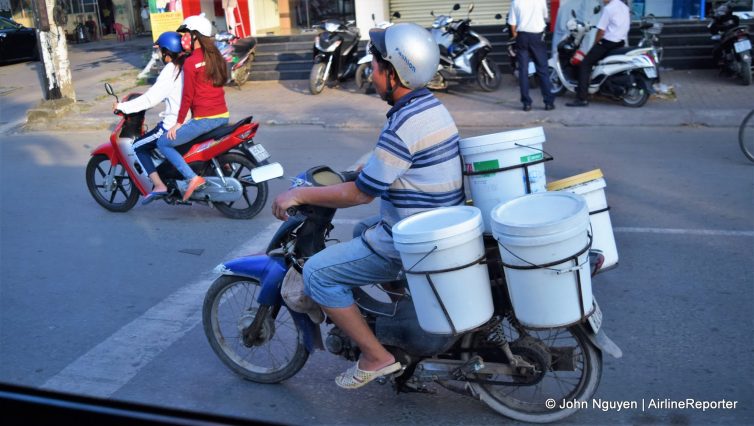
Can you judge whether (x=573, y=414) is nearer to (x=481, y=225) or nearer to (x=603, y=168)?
(x=481, y=225)

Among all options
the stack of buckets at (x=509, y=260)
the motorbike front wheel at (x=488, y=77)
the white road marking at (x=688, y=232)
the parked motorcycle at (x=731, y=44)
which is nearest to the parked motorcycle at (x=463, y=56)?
the motorbike front wheel at (x=488, y=77)

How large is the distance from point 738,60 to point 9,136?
36.9 feet

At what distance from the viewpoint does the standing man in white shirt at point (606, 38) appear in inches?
431

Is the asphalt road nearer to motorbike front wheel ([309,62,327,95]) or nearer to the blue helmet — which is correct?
the blue helmet

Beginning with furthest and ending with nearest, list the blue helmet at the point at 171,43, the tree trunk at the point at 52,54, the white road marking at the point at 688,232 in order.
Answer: the tree trunk at the point at 52,54
the blue helmet at the point at 171,43
the white road marking at the point at 688,232

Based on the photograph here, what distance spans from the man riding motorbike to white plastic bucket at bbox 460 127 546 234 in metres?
0.08

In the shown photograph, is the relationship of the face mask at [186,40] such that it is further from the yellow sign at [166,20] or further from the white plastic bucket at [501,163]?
the yellow sign at [166,20]

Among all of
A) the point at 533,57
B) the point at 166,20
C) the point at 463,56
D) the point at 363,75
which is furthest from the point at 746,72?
the point at 166,20

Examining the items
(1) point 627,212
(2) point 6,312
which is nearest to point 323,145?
(1) point 627,212

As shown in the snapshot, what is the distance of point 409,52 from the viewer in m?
3.31

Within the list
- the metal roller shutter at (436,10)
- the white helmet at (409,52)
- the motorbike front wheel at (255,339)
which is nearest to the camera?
the white helmet at (409,52)

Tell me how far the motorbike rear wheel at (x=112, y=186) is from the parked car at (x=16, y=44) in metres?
16.5

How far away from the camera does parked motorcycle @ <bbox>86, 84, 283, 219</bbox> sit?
6.89 metres

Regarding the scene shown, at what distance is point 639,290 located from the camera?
513 cm
